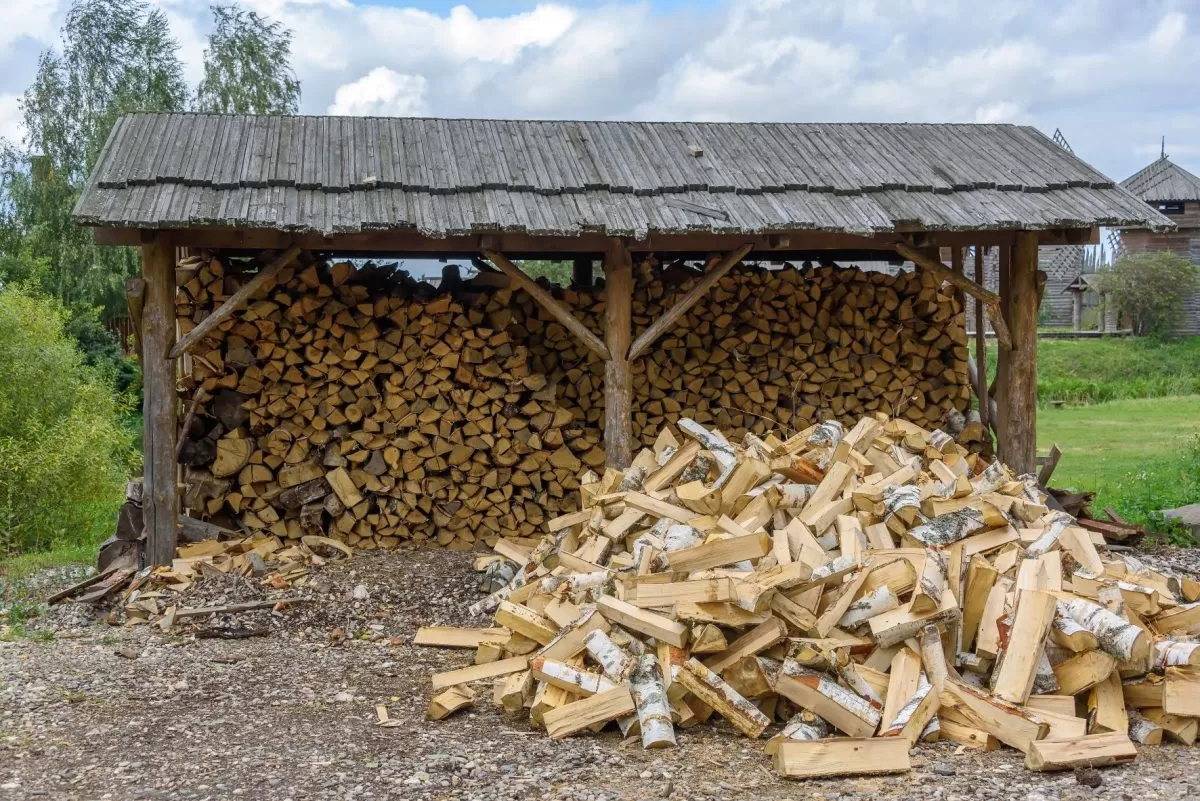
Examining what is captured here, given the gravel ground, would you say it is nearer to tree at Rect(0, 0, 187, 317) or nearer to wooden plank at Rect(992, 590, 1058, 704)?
wooden plank at Rect(992, 590, 1058, 704)

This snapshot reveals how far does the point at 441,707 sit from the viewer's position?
15.4 ft

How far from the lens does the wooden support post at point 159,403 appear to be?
714 centimetres

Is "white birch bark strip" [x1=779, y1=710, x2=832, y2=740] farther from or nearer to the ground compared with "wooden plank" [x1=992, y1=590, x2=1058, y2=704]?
nearer to the ground

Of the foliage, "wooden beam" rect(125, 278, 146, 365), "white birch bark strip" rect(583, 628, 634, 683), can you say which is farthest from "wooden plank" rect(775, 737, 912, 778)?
the foliage

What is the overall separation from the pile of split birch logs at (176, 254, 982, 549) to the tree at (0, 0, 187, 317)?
13188 millimetres

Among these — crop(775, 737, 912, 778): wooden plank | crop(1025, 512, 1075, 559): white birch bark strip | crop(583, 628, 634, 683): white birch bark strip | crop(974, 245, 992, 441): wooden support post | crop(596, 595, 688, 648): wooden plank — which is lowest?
crop(775, 737, 912, 778): wooden plank

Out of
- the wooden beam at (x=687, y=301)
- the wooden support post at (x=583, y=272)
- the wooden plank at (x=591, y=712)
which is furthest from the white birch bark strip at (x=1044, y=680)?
the wooden support post at (x=583, y=272)

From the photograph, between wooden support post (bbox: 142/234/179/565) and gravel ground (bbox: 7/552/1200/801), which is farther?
wooden support post (bbox: 142/234/179/565)

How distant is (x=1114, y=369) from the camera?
28953 millimetres

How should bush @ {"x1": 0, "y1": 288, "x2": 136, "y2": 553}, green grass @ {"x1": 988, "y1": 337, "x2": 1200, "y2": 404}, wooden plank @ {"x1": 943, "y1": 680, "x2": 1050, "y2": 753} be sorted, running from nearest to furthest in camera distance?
wooden plank @ {"x1": 943, "y1": 680, "x2": 1050, "y2": 753} < bush @ {"x1": 0, "y1": 288, "x2": 136, "y2": 553} < green grass @ {"x1": 988, "y1": 337, "x2": 1200, "y2": 404}

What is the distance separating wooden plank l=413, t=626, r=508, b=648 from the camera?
19.7ft

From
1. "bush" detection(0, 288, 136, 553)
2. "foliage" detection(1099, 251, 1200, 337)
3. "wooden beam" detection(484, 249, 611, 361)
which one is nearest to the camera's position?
"wooden beam" detection(484, 249, 611, 361)

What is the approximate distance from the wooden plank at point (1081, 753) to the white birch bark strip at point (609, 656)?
154 cm

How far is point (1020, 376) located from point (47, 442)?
33.6 ft
